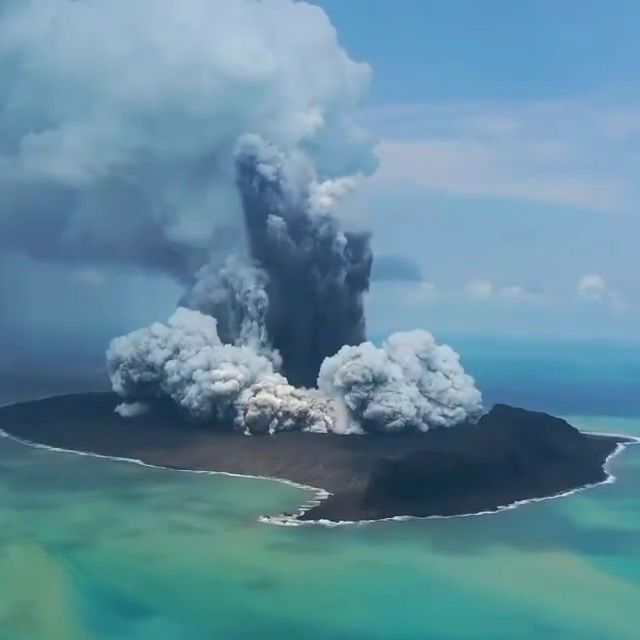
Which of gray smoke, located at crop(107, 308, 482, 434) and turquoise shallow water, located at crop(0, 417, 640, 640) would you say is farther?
gray smoke, located at crop(107, 308, 482, 434)

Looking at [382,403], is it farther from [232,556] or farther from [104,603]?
[104,603]

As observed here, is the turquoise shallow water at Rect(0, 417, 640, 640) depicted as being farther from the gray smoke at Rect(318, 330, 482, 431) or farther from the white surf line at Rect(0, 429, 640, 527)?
the gray smoke at Rect(318, 330, 482, 431)

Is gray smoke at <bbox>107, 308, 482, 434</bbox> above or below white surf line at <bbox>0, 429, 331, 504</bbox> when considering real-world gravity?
above

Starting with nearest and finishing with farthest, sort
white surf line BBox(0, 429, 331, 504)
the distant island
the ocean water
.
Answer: the ocean water
the distant island
white surf line BBox(0, 429, 331, 504)

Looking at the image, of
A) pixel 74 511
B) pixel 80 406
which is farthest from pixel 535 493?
pixel 80 406

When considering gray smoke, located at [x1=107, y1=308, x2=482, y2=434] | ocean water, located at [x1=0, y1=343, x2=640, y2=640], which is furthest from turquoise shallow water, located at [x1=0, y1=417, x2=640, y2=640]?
gray smoke, located at [x1=107, y1=308, x2=482, y2=434]

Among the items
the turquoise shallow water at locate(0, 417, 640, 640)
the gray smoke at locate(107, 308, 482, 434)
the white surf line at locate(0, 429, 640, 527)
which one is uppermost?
the gray smoke at locate(107, 308, 482, 434)
